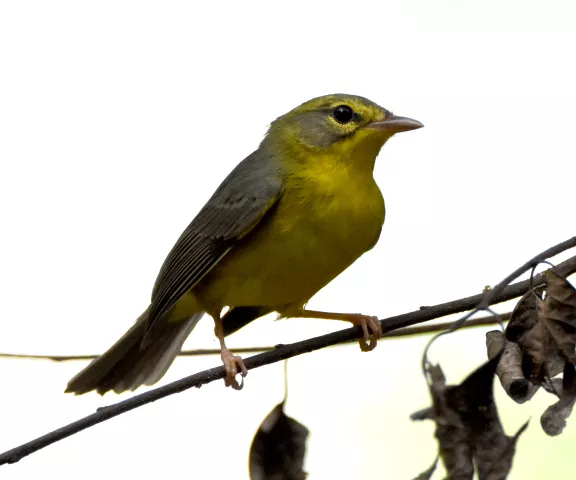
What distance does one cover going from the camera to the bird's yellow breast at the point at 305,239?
454 centimetres

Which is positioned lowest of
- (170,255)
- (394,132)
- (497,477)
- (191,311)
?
A: (497,477)

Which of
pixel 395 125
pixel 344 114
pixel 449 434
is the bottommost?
pixel 449 434

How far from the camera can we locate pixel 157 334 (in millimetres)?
5559

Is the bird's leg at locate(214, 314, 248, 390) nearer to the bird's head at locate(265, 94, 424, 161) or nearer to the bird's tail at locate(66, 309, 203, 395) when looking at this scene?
the bird's tail at locate(66, 309, 203, 395)

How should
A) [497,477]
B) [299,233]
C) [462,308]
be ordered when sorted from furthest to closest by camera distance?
[299,233]
[462,308]
[497,477]

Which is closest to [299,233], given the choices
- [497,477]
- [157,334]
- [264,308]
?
[264,308]

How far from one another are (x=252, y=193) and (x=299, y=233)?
40 cm

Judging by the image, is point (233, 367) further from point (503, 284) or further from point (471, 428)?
point (503, 284)

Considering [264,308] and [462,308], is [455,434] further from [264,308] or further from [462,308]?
[264,308]

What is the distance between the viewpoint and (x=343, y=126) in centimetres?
504

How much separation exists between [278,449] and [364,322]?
4.30 ft

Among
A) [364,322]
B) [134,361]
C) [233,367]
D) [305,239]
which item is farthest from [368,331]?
[134,361]

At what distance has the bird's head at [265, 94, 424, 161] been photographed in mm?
4945

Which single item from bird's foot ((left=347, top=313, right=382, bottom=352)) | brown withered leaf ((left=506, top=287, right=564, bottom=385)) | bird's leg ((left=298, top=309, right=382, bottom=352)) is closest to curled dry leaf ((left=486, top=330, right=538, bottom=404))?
brown withered leaf ((left=506, top=287, right=564, bottom=385))
